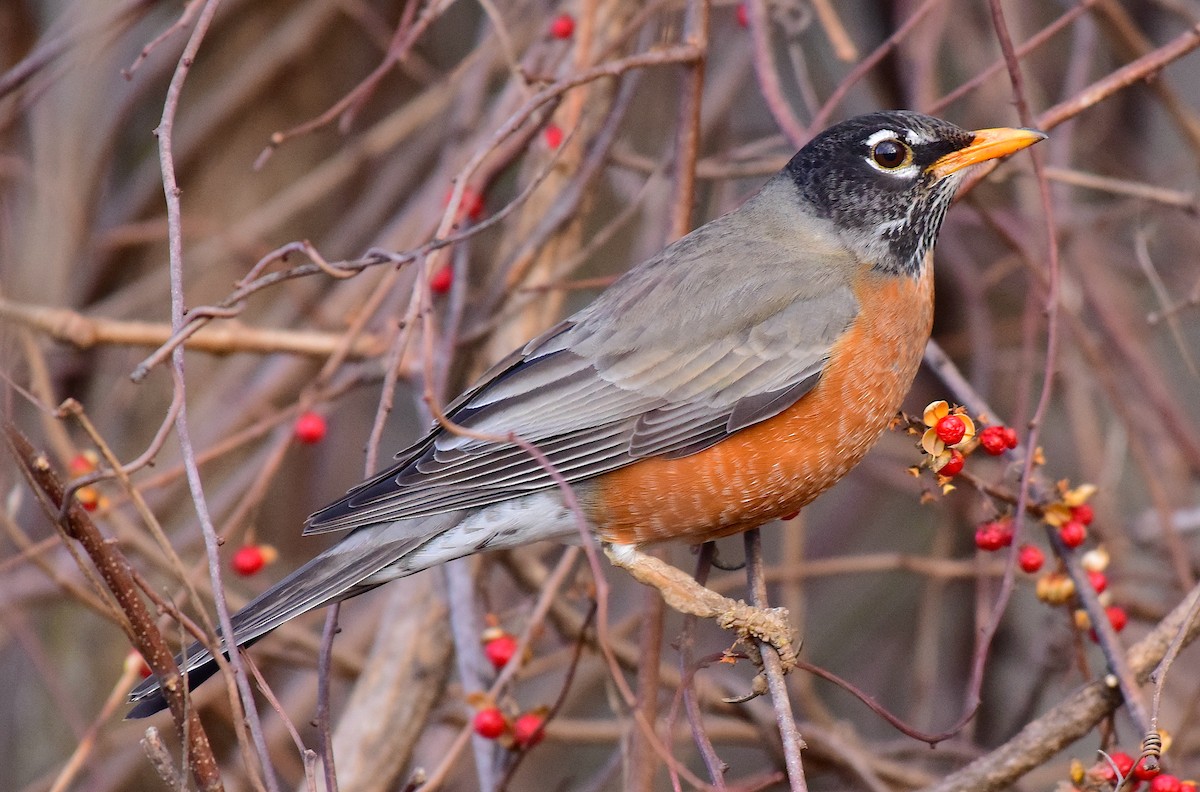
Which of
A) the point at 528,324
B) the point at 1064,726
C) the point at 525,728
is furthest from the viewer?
the point at 528,324

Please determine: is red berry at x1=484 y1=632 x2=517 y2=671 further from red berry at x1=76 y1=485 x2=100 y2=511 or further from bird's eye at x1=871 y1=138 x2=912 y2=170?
bird's eye at x1=871 y1=138 x2=912 y2=170

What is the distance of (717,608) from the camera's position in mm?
2564

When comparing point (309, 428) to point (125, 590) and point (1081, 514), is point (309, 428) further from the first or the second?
point (1081, 514)

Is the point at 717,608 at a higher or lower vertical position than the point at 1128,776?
higher

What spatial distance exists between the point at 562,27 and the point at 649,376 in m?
1.07

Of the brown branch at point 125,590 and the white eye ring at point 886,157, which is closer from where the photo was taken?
the brown branch at point 125,590

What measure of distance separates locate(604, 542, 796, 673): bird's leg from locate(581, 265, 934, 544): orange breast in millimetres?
49

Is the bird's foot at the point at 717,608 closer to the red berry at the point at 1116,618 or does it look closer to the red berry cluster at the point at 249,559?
the red berry at the point at 1116,618

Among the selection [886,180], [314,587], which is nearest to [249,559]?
[314,587]

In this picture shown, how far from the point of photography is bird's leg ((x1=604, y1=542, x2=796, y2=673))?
2508 mm

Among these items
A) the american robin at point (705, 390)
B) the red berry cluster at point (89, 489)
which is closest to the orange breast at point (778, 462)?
the american robin at point (705, 390)

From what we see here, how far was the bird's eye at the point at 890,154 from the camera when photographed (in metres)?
2.87

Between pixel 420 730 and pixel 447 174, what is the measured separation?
1.50 meters

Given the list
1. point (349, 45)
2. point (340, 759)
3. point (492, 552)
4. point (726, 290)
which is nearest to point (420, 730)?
point (340, 759)
